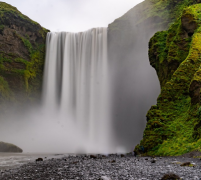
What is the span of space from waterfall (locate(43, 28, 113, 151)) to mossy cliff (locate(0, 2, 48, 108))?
5.99ft

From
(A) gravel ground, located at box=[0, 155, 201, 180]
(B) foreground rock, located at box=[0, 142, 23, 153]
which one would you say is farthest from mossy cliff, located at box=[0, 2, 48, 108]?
(A) gravel ground, located at box=[0, 155, 201, 180]

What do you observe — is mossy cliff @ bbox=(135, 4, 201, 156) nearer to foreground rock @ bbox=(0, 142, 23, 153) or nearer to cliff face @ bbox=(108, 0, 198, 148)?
cliff face @ bbox=(108, 0, 198, 148)

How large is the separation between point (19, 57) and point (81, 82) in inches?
470

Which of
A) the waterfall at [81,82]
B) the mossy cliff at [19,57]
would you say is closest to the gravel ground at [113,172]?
the waterfall at [81,82]

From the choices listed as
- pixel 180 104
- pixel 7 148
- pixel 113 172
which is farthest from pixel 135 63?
pixel 113 172

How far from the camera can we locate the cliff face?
1255 inches

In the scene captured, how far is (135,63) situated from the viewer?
35.2m

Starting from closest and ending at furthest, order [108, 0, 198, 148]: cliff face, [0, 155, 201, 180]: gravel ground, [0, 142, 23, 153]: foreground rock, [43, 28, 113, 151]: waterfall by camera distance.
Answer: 1. [0, 155, 201, 180]: gravel ground
2. [0, 142, 23, 153]: foreground rock
3. [108, 0, 198, 148]: cliff face
4. [43, 28, 113, 151]: waterfall

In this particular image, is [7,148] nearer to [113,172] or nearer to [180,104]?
[180,104]

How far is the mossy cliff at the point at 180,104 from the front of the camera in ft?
34.1

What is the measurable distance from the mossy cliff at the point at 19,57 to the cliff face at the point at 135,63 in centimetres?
1384

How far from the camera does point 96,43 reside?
3738cm

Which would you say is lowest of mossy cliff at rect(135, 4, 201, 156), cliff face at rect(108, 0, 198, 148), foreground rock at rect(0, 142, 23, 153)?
foreground rock at rect(0, 142, 23, 153)

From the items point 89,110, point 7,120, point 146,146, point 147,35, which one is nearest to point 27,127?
point 7,120
